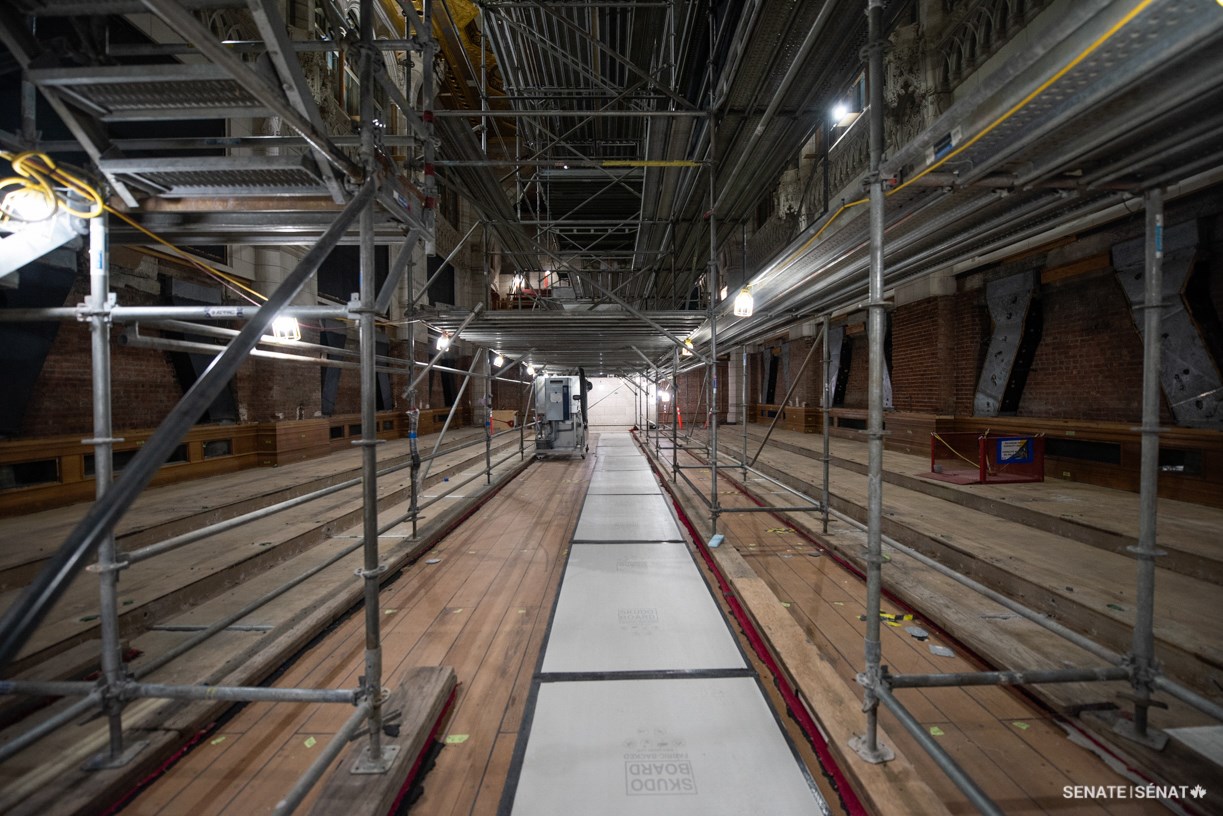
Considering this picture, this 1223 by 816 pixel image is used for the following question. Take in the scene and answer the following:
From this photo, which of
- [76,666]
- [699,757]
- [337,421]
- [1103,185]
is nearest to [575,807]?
[699,757]

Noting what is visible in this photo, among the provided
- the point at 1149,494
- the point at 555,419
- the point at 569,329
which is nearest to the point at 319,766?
the point at 1149,494

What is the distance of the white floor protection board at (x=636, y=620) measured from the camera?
99.3 inches

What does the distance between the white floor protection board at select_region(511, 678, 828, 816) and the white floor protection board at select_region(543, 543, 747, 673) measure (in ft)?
0.55

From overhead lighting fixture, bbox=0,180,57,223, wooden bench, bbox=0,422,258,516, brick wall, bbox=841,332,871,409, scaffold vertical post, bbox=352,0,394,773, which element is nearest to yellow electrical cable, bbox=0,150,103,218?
overhead lighting fixture, bbox=0,180,57,223

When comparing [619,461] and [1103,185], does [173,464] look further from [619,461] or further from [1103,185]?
[1103,185]

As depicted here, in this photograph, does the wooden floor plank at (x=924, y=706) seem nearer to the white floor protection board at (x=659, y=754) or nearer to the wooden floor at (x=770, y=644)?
the wooden floor at (x=770, y=644)

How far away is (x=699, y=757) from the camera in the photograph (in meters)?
1.87

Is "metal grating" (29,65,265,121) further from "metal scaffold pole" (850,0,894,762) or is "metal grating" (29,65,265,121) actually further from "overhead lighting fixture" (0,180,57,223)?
"metal scaffold pole" (850,0,894,762)

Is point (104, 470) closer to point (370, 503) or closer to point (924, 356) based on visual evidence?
point (370, 503)

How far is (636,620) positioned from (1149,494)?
96.6 inches

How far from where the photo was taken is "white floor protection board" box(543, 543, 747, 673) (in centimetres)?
252

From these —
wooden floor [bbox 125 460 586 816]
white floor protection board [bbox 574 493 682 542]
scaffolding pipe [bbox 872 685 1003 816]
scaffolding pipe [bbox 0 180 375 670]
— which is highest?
scaffolding pipe [bbox 0 180 375 670]

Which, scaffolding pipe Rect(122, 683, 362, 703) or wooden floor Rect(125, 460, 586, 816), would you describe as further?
wooden floor Rect(125, 460, 586, 816)

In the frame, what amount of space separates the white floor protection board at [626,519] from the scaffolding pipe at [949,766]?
9.97 ft
